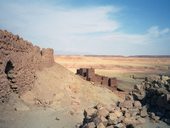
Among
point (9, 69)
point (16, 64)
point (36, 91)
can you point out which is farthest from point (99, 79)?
point (9, 69)

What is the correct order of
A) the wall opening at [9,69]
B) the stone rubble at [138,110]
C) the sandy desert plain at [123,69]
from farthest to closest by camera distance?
the sandy desert plain at [123,69]
the wall opening at [9,69]
the stone rubble at [138,110]

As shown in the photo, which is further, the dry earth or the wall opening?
the wall opening

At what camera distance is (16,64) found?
14.8 metres

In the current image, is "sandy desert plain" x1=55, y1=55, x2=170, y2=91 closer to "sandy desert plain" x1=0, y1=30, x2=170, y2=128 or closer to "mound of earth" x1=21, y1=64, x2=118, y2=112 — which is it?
"mound of earth" x1=21, y1=64, x2=118, y2=112

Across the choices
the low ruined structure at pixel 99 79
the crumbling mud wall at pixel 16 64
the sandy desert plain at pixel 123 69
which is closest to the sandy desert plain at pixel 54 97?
the crumbling mud wall at pixel 16 64

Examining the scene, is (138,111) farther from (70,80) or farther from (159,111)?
(70,80)

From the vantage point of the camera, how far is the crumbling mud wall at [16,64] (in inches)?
530

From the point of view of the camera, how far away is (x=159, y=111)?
37.7 feet

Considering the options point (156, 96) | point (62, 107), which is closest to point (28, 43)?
point (62, 107)

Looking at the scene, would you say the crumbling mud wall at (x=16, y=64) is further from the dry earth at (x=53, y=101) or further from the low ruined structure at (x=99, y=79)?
the low ruined structure at (x=99, y=79)

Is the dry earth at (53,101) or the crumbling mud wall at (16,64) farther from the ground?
the crumbling mud wall at (16,64)

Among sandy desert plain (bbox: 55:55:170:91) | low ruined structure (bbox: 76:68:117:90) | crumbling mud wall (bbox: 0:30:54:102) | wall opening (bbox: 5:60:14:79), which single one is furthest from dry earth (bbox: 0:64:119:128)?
sandy desert plain (bbox: 55:55:170:91)

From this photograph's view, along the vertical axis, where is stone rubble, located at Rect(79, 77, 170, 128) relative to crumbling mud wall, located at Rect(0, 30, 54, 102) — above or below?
below

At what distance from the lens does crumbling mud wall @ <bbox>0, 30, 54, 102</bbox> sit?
1345 cm
